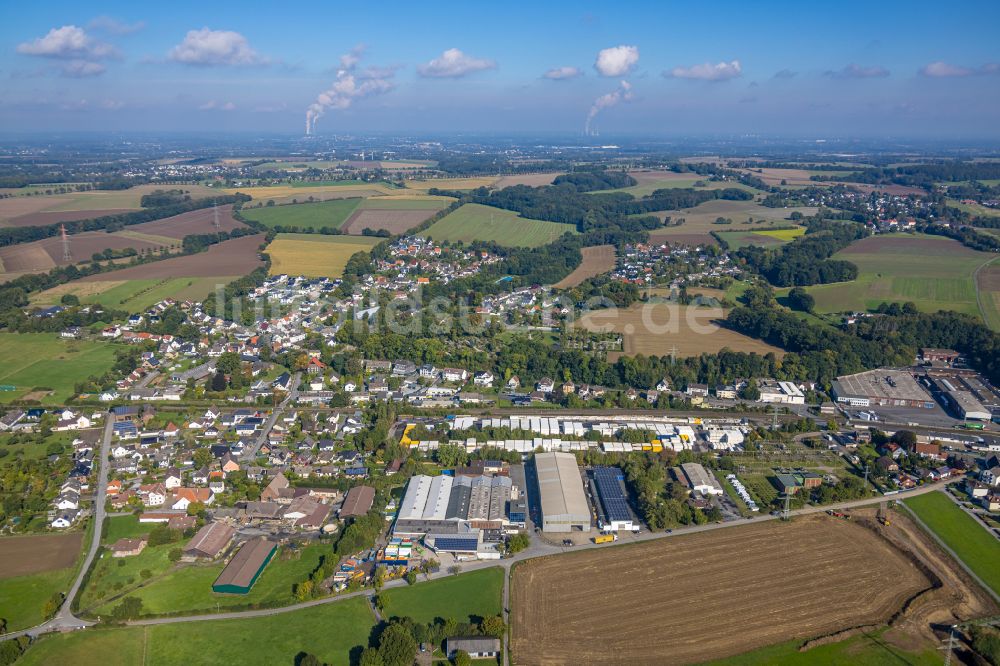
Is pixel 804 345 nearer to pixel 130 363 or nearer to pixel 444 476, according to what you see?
pixel 444 476

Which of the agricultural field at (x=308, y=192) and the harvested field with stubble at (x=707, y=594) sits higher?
Answer: the agricultural field at (x=308, y=192)

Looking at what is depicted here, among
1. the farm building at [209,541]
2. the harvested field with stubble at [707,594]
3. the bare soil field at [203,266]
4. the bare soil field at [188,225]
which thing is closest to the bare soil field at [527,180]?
the bare soil field at [188,225]

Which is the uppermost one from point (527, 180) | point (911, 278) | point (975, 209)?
point (527, 180)

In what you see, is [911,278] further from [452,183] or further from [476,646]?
[452,183]

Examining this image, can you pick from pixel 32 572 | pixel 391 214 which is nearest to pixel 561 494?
pixel 32 572

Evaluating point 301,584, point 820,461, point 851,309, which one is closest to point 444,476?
point 301,584

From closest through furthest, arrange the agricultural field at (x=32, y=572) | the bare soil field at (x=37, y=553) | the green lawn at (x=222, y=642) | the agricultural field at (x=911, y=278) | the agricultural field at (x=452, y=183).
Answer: the green lawn at (x=222, y=642) < the agricultural field at (x=32, y=572) < the bare soil field at (x=37, y=553) < the agricultural field at (x=911, y=278) < the agricultural field at (x=452, y=183)

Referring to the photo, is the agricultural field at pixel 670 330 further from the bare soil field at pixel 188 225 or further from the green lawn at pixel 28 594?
the bare soil field at pixel 188 225
